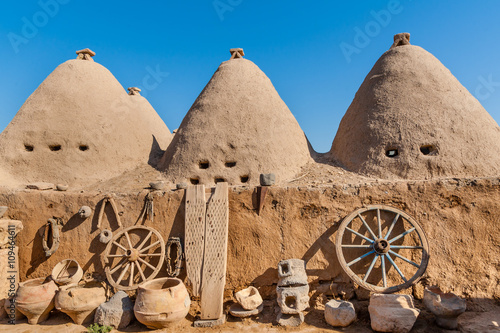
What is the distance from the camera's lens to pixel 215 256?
4.50 metres

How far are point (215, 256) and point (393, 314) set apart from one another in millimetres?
2415

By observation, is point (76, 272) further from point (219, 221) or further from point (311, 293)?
point (311, 293)

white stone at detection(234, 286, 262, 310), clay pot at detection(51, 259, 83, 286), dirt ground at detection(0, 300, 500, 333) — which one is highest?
clay pot at detection(51, 259, 83, 286)

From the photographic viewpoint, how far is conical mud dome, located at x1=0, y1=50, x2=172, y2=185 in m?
7.28

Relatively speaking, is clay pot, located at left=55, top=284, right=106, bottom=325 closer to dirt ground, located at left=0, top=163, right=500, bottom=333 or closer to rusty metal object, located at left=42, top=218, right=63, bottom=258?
dirt ground, located at left=0, top=163, right=500, bottom=333

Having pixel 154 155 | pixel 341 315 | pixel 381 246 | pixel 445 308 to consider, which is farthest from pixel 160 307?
pixel 154 155

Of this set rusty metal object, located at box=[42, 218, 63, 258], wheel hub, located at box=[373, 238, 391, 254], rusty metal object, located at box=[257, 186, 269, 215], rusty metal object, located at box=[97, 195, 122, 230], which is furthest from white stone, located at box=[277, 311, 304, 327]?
rusty metal object, located at box=[42, 218, 63, 258]

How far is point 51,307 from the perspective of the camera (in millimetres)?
4312

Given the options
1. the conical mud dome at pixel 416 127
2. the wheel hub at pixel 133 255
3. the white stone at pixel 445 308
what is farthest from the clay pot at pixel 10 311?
the conical mud dome at pixel 416 127

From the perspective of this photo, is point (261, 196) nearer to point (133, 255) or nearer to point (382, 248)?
point (382, 248)

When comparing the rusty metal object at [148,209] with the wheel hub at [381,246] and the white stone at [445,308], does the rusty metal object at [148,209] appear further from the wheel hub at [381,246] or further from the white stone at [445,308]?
the white stone at [445,308]

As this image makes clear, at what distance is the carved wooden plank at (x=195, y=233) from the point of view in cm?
446

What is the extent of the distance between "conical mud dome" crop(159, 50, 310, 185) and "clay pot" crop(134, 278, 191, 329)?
3153 millimetres

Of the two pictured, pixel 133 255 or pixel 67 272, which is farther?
pixel 67 272
